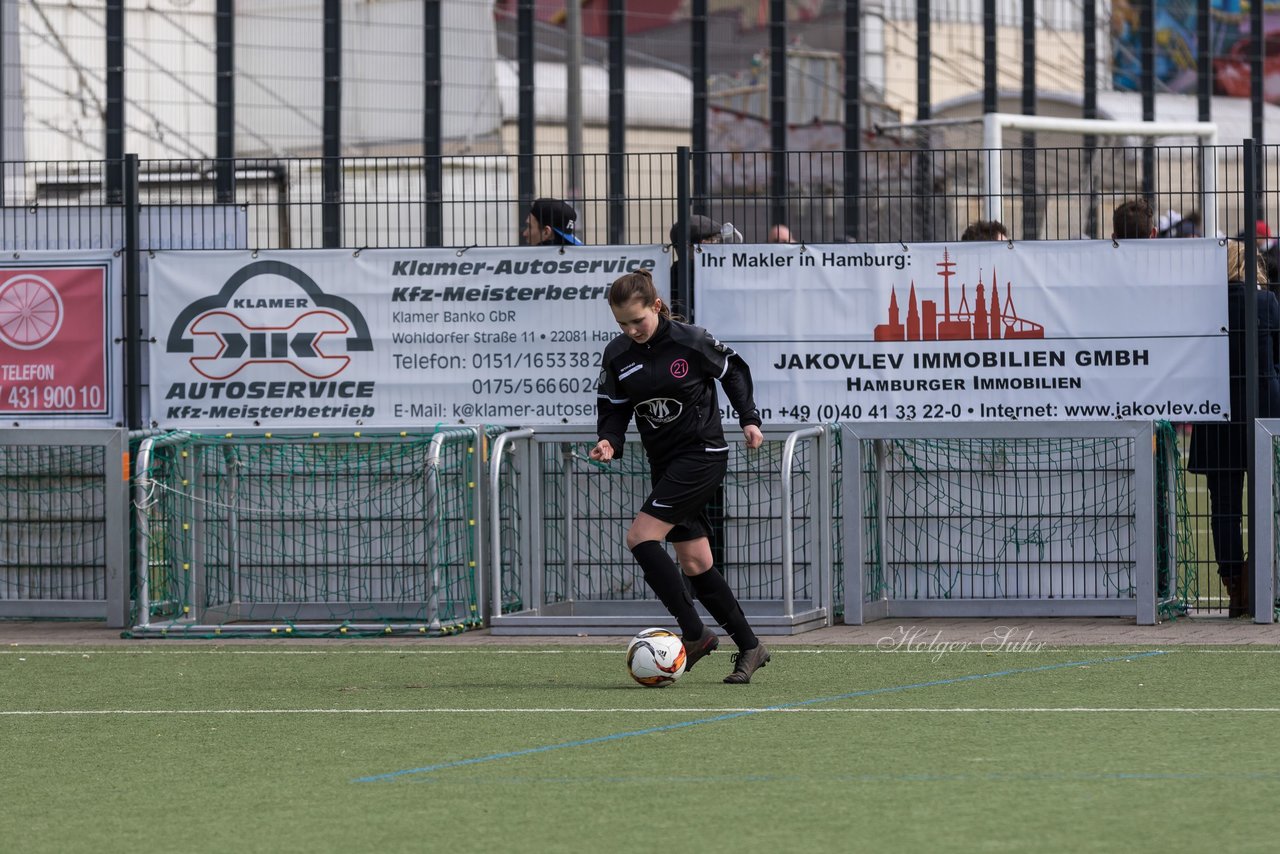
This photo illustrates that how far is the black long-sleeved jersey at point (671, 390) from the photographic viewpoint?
31.4ft

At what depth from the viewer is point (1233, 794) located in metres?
6.60

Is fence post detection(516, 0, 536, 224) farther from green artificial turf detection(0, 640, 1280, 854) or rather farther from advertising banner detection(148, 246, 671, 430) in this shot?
green artificial turf detection(0, 640, 1280, 854)

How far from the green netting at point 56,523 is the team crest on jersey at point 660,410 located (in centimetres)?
457

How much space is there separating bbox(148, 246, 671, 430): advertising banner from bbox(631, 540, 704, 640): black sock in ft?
9.08

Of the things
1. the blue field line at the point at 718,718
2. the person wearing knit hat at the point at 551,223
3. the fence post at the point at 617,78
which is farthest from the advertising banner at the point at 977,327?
the fence post at the point at 617,78

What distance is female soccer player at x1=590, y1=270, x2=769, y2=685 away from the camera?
957 centimetres

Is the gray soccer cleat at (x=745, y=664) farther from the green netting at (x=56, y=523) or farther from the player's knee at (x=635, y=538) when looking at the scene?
the green netting at (x=56, y=523)

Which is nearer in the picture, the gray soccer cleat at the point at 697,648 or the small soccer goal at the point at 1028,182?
the gray soccer cleat at the point at 697,648

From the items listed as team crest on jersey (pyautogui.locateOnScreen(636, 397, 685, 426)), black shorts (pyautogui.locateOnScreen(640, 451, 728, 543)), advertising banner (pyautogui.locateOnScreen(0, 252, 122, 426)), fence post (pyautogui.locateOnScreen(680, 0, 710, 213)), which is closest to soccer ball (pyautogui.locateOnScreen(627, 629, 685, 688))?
black shorts (pyautogui.locateOnScreen(640, 451, 728, 543))

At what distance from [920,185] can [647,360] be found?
6.59m

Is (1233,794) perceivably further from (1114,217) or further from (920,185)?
(920,185)

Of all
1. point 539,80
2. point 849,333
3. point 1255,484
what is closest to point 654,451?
point 849,333

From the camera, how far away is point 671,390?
957 cm

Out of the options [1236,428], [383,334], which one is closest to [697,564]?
[383,334]
